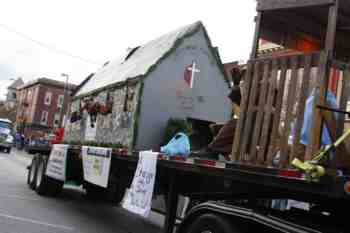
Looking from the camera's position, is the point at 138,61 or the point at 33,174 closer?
the point at 138,61

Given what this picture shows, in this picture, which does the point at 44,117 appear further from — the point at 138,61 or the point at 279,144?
the point at 279,144

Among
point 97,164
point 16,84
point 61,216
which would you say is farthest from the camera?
point 16,84

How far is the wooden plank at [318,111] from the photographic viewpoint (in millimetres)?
3869

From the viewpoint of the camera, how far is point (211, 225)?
4441mm

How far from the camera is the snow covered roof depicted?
8.64 metres

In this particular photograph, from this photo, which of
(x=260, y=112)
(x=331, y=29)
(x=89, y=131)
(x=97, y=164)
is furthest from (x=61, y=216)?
(x=331, y=29)

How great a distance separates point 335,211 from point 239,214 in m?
0.91

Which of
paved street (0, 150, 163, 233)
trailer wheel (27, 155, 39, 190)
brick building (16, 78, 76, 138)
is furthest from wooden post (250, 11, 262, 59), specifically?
brick building (16, 78, 76, 138)

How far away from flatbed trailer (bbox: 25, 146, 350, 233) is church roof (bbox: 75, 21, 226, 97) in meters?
2.81

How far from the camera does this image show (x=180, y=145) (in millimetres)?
6215

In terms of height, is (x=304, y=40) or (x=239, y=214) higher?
(x=304, y=40)

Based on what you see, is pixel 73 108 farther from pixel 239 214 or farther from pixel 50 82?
pixel 50 82

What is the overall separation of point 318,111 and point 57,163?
763cm

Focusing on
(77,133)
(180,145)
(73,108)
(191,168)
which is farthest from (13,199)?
(191,168)
